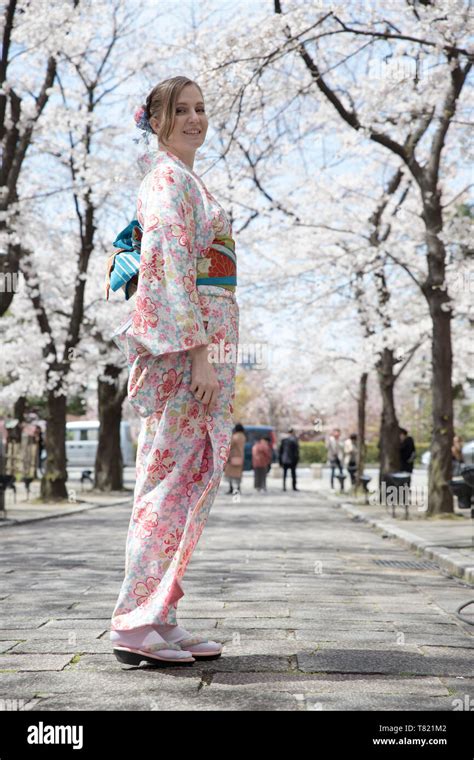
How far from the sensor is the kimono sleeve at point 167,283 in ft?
12.8

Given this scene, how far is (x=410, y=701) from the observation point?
3.37 meters

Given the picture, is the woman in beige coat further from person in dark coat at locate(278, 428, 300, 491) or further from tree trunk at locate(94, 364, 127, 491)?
person in dark coat at locate(278, 428, 300, 491)

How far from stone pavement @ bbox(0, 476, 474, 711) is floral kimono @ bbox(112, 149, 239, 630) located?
1.27ft

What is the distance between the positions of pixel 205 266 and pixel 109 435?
21.5 m

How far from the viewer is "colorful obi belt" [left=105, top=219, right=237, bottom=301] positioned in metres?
4.14

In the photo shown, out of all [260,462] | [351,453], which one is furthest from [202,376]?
[351,453]

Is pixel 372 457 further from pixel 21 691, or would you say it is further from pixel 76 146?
pixel 21 691

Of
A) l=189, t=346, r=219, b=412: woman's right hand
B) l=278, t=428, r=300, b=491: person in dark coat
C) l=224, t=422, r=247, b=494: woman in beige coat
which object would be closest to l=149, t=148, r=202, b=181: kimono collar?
l=189, t=346, r=219, b=412: woman's right hand

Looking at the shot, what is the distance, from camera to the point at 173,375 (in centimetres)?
405

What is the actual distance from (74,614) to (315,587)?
2.10m

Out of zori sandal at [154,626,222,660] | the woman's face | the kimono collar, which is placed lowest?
zori sandal at [154,626,222,660]

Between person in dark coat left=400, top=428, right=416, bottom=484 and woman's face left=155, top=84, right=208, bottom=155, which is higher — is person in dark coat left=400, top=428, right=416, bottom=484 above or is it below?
A: below

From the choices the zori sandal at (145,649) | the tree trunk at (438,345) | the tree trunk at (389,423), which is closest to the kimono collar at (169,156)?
the zori sandal at (145,649)
